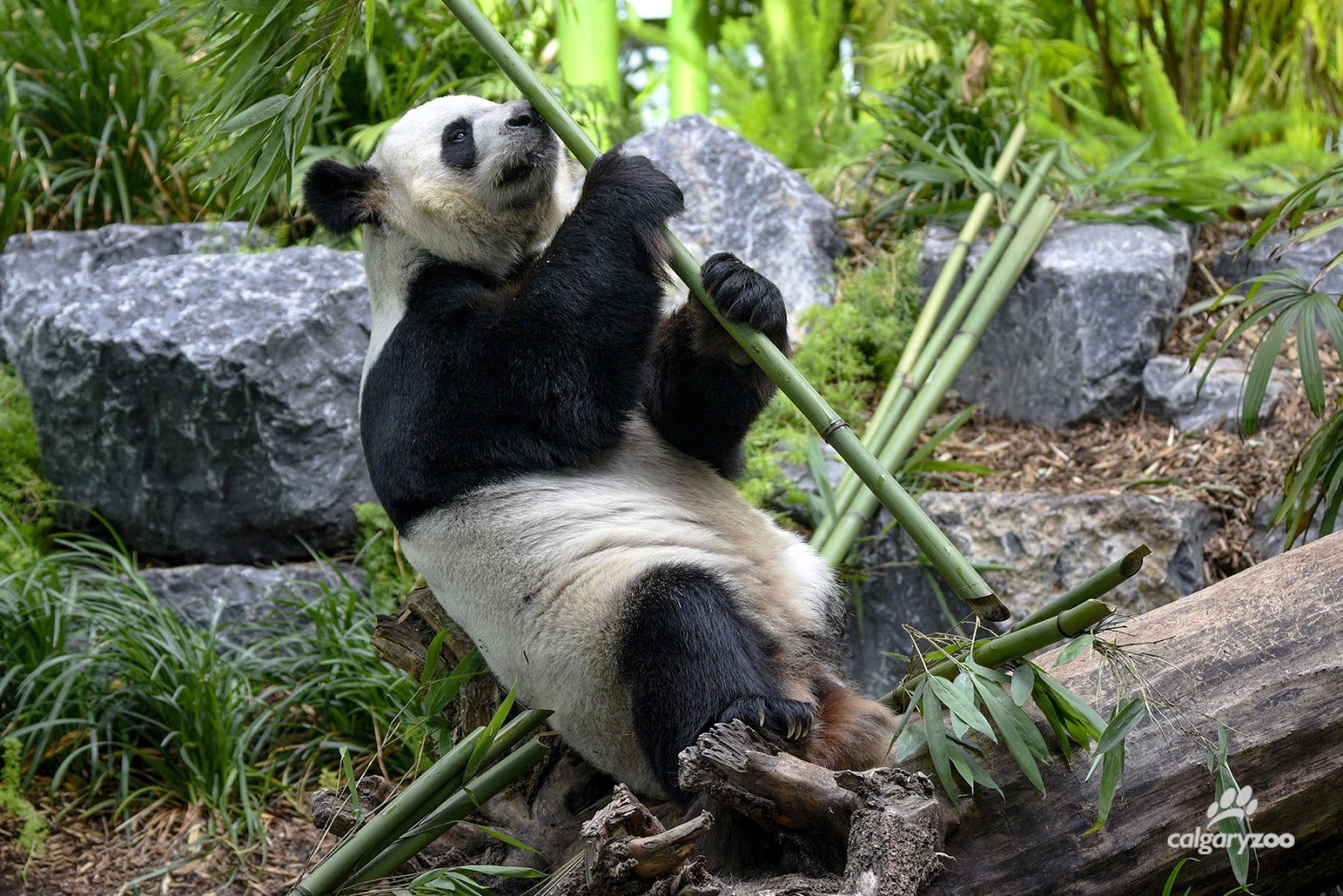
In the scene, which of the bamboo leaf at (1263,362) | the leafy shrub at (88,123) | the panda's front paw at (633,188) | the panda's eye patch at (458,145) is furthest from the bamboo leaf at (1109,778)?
the leafy shrub at (88,123)

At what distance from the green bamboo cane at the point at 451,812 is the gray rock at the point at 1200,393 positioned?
3718mm

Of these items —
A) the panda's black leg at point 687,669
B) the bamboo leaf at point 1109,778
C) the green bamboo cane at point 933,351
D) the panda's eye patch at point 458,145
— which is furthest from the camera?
the green bamboo cane at point 933,351

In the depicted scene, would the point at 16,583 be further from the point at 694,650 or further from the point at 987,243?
the point at 987,243

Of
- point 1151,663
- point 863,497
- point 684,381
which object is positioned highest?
point 684,381

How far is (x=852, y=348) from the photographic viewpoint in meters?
5.95

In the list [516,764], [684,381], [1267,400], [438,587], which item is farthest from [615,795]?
[1267,400]

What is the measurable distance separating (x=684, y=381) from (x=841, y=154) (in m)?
3.82

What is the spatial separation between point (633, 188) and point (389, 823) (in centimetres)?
196

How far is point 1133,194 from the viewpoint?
6375 millimetres

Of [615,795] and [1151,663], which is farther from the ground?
[615,795]

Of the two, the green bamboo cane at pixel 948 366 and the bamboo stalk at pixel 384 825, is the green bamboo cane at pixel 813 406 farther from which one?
the green bamboo cane at pixel 948 366

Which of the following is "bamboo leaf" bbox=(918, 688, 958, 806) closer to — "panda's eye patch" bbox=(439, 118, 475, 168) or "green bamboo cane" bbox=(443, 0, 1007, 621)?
"green bamboo cane" bbox=(443, 0, 1007, 621)

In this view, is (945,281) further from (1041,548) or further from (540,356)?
(540,356)

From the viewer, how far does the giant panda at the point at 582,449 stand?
3.15 metres
